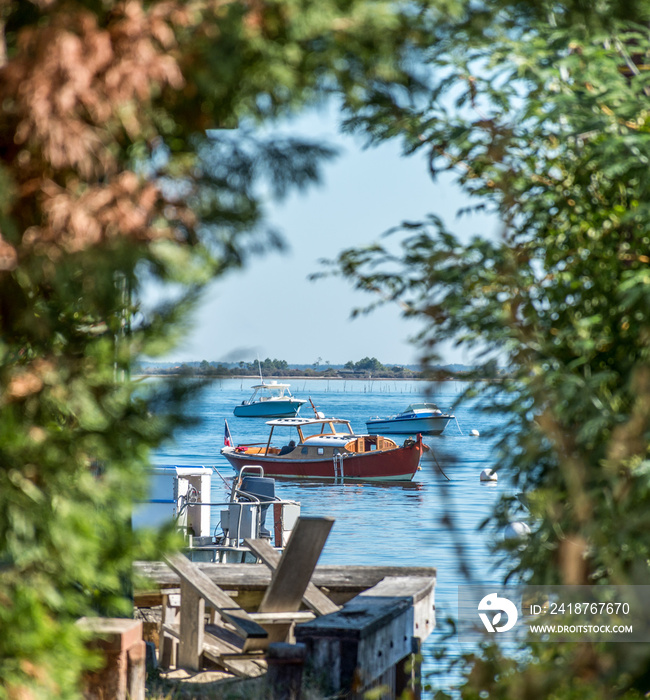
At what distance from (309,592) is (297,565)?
51cm

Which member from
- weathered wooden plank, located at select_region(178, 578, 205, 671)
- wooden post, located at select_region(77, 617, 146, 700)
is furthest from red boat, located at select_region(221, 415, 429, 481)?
wooden post, located at select_region(77, 617, 146, 700)

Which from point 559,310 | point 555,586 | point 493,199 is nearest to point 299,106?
point 493,199

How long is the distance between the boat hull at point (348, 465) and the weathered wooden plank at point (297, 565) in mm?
35989

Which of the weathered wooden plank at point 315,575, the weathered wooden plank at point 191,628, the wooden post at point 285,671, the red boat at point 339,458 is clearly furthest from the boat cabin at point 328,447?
the wooden post at point 285,671

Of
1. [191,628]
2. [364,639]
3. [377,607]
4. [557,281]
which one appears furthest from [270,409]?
[557,281]

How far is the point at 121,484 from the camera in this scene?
112 inches

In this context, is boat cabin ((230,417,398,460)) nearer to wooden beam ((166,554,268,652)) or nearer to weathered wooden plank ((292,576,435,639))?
weathered wooden plank ((292,576,435,639))

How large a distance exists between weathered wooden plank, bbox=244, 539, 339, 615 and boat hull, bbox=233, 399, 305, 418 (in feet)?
274

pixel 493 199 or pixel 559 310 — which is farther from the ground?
pixel 493 199

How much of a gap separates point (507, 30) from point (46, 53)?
1896 mm

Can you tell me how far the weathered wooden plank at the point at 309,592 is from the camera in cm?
620

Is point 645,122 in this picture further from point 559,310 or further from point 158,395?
point 158,395

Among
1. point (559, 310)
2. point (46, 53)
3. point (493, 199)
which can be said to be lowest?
point (559, 310)

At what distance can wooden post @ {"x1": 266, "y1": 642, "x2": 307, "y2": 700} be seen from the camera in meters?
4.68
